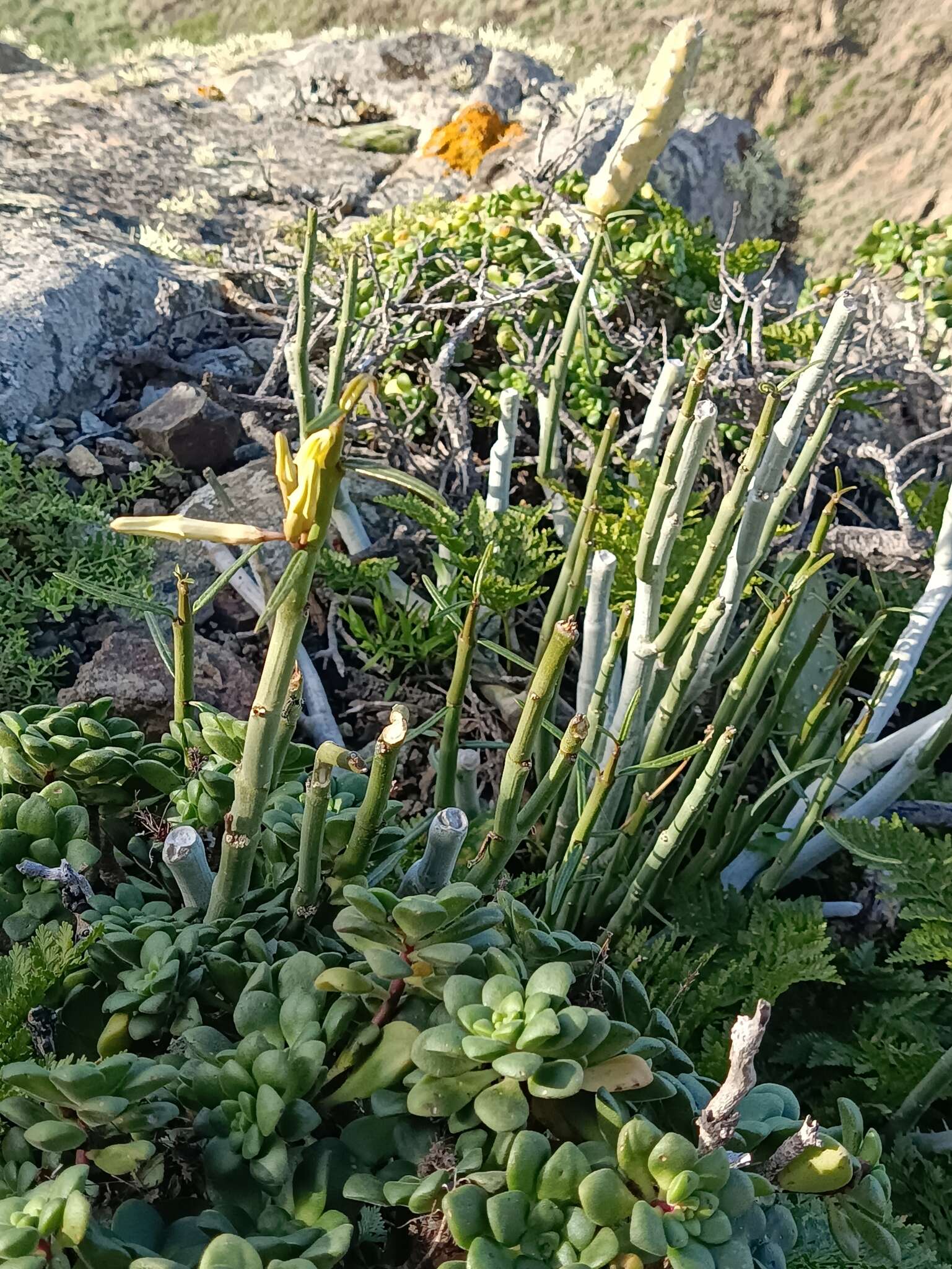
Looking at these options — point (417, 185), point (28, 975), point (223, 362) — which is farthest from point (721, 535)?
point (417, 185)

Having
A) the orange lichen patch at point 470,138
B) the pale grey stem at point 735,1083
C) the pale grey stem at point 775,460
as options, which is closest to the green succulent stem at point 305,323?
the pale grey stem at point 775,460

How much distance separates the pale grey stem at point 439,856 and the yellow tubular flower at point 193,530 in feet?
0.89

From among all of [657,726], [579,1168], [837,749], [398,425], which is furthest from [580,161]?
[579,1168]

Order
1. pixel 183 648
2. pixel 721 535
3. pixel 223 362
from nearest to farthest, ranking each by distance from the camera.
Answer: pixel 183 648, pixel 721 535, pixel 223 362

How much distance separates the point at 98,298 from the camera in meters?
2.14

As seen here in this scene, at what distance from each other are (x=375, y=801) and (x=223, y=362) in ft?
6.55

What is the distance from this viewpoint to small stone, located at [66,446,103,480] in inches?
71.2

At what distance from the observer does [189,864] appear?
2.19 ft

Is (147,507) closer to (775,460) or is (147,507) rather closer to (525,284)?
(525,284)

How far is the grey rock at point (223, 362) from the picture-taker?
2.27 meters

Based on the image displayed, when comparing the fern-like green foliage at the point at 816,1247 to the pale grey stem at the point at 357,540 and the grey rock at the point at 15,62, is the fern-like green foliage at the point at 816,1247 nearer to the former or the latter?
the pale grey stem at the point at 357,540

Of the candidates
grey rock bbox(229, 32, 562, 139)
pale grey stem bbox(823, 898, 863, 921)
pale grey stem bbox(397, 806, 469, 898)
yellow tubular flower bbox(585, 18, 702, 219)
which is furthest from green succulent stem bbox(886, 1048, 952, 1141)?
grey rock bbox(229, 32, 562, 139)

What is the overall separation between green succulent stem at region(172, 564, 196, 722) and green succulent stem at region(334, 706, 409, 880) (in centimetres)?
27

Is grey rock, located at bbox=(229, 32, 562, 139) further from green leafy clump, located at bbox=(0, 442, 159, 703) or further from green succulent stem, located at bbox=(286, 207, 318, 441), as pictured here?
Result: green succulent stem, located at bbox=(286, 207, 318, 441)
